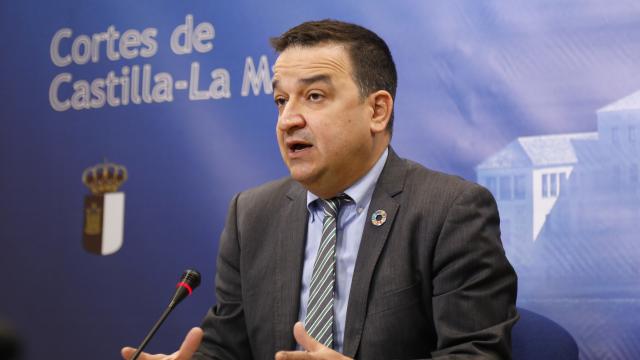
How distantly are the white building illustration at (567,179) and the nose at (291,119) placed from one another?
87 cm

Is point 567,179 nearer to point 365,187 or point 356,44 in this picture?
point 365,187

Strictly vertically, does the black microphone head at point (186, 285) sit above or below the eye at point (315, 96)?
below

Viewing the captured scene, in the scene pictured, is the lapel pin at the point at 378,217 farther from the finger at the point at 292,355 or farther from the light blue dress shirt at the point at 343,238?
the finger at the point at 292,355

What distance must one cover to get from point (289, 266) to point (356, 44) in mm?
722

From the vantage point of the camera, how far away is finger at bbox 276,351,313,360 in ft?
6.21

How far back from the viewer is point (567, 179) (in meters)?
2.86

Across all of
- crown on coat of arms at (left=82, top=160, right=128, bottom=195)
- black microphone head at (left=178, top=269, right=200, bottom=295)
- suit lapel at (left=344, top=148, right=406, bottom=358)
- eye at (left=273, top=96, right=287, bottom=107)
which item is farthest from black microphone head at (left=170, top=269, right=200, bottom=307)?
crown on coat of arms at (left=82, top=160, right=128, bottom=195)

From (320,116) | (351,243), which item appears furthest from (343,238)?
(320,116)

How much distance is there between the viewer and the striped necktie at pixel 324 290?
2.37 m

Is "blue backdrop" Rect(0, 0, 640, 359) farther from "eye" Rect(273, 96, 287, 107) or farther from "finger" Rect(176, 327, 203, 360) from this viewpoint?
"finger" Rect(176, 327, 203, 360)

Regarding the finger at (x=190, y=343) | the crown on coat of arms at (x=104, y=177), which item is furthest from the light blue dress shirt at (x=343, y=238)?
the crown on coat of arms at (x=104, y=177)

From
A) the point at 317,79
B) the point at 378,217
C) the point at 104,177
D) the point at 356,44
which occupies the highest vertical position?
the point at 356,44

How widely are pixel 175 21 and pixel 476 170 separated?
5.06 ft

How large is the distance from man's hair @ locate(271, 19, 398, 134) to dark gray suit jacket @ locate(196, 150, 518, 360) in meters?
0.26
